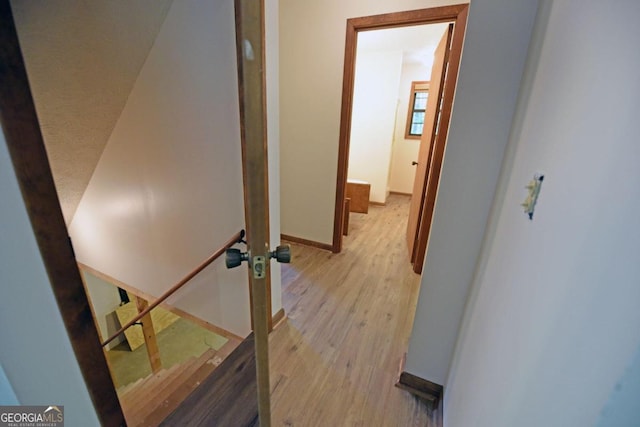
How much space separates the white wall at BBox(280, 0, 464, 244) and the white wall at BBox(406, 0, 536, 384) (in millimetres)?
1485

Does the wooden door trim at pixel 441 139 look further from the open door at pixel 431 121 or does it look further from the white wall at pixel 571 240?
the white wall at pixel 571 240

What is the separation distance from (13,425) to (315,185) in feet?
8.53

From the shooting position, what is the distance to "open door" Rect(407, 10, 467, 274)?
2.07 metres

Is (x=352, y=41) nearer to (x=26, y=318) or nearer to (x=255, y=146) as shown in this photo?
(x=255, y=146)

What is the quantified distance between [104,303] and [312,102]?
4.86m

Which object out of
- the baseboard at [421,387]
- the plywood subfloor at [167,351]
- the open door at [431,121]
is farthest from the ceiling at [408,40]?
the plywood subfloor at [167,351]

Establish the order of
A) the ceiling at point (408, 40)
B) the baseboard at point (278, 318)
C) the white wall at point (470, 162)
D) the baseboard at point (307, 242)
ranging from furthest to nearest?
the ceiling at point (408, 40) < the baseboard at point (307, 242) < the baseboard at point (278, 318) < the white wall at point (470, 162)

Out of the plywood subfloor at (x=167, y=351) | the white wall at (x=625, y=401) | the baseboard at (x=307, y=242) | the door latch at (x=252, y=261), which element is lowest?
the plywood subfloor at (x=167, y=351)

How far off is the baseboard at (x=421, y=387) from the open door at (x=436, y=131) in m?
1.15

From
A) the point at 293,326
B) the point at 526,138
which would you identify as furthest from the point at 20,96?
the point at 293,326

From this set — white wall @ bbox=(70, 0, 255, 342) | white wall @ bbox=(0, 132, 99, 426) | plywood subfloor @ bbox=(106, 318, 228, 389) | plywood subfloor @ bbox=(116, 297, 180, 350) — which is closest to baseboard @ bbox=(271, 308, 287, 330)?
white wall @ bbox=(70, 0, 255, 342)

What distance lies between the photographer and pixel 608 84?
0.44 metres

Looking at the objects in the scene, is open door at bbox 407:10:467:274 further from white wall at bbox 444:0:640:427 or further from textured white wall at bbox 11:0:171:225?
textured white wall at bbox 11:0:171:225

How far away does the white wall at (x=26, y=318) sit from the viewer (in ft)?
1.35
